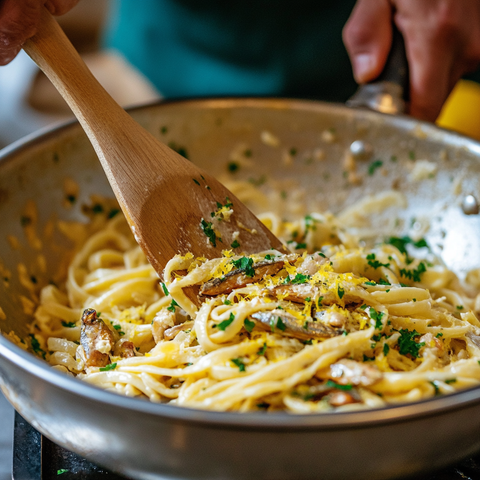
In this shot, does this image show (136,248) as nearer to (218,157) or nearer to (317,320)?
(218,157)

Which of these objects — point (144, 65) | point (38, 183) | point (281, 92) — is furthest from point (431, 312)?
point (144, 65)

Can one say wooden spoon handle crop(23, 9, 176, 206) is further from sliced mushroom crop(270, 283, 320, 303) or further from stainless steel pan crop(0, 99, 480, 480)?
sliced mushroom crop(270, 283, 320, 303)

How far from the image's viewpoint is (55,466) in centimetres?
190

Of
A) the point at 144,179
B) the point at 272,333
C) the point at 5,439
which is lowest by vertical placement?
the point at 5,439

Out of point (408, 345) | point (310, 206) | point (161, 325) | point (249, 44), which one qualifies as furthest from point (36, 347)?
point (249, 44)

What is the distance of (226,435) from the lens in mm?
1369

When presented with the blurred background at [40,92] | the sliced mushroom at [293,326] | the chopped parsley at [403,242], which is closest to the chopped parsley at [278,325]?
the sliced mushroom at [293,326]

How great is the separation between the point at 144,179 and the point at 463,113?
3153mm

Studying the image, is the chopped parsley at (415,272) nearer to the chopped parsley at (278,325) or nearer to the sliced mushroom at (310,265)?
the sliced mushroom at (310,265)

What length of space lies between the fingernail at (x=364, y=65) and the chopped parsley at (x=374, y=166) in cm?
49

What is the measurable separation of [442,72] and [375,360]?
1808 millimetres

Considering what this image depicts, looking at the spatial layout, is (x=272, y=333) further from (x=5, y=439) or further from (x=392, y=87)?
(x=392, y=87)

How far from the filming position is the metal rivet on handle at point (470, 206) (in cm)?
292

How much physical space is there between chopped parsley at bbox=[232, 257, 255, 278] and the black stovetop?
878 millimetres
